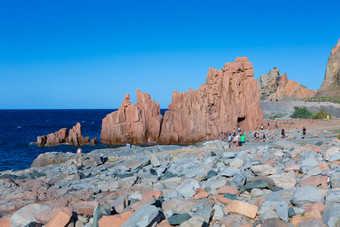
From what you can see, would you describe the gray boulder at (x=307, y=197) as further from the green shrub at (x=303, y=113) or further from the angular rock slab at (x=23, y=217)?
the green shrub at (x=303, y=113)

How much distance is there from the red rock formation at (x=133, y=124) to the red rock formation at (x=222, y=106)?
4.30 metres

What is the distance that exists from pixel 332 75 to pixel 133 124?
7005 centimetres

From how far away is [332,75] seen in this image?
87.4 metres

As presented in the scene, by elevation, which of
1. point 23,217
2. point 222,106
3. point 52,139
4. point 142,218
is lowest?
point 52,139

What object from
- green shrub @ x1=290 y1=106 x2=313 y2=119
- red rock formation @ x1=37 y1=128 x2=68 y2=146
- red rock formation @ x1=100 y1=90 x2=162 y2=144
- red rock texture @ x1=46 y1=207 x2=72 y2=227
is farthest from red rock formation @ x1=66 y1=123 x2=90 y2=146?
red rock texture @ x1=46 y1=207 x2=72 y2=227

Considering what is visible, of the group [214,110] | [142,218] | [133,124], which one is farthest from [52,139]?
[142,218]

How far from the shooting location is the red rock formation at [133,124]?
50.8 m

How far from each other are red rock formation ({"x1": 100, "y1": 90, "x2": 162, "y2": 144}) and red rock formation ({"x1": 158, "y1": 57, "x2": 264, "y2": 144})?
4304 millimetres

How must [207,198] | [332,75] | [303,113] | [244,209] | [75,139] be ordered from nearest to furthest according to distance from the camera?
[244,209]
[207,198]
[75,139]
[303,113]
[332,75]

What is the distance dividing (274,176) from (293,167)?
3.50 feet

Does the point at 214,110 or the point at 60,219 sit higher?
the point at 214,110

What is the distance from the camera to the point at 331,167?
31.2ft

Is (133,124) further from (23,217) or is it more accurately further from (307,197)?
(307,197)

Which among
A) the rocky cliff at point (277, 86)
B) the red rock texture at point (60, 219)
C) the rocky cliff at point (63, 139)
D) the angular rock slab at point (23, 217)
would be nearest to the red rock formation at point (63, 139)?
the rocky cliff at point (63, 139)
